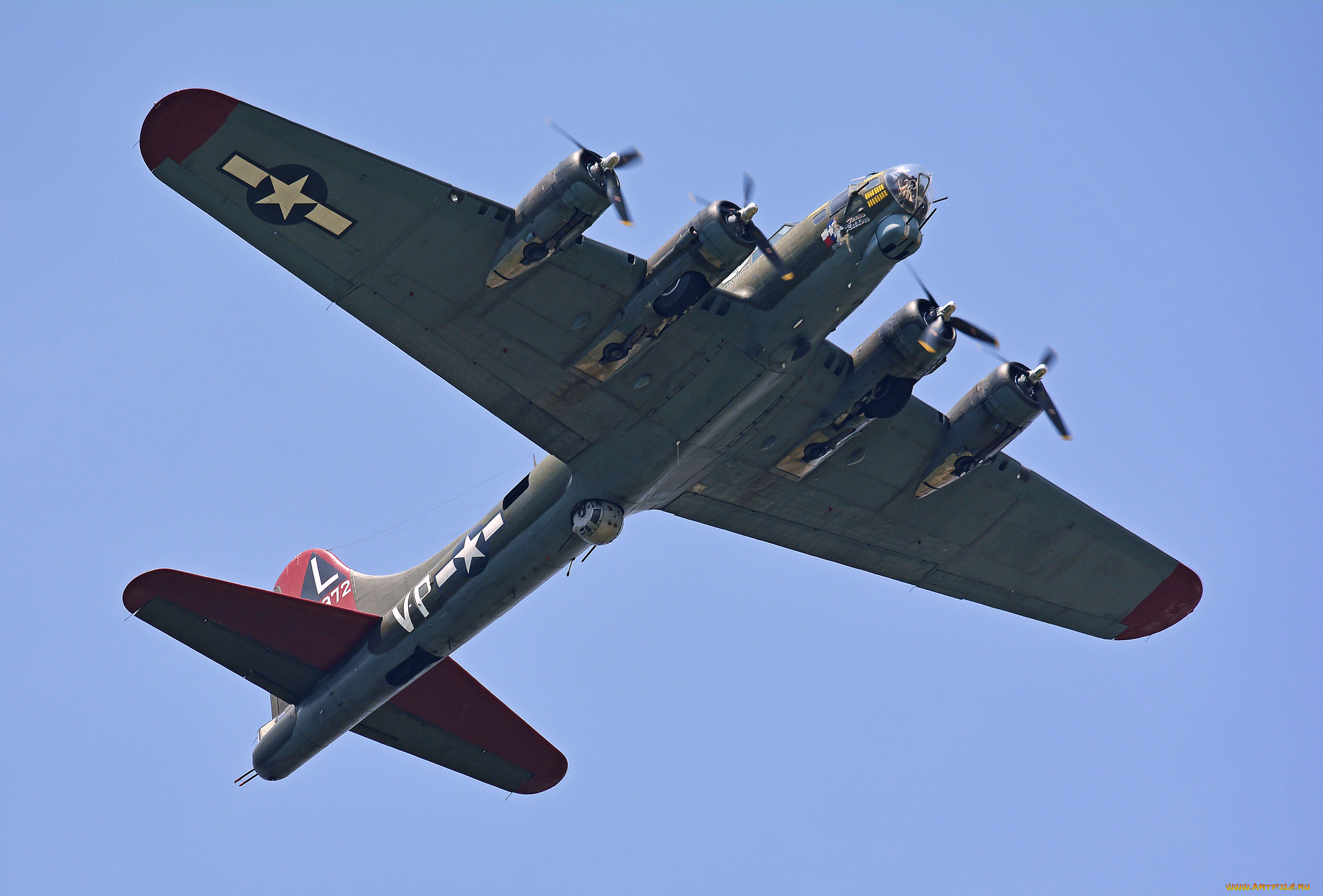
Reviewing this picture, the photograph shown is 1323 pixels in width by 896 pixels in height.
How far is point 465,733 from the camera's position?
104ft

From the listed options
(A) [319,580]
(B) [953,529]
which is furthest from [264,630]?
(B) [953,529]

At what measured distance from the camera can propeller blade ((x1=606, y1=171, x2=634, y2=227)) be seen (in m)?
22.6

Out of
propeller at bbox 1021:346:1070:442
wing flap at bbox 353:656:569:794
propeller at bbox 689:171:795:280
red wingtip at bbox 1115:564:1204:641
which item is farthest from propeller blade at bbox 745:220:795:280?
red wingtip at bbox 1115:564:1204:641

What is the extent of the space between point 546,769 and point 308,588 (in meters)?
8.29

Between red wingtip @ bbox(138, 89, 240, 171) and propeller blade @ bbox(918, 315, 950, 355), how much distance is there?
13.8 m

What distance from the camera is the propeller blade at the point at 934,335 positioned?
26234 millimetres

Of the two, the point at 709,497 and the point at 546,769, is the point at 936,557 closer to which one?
the point at 709,497

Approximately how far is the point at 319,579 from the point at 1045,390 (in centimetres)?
1919

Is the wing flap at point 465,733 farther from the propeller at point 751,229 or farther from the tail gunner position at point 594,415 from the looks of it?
the propeller at point 751,229

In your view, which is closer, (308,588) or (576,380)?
(576,380)

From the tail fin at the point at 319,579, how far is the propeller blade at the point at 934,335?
15221 mm

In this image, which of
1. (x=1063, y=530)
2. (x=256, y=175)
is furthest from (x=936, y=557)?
(x=256, y=175)

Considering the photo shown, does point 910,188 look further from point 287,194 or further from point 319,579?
point 319,579

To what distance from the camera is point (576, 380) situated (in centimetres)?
2634
